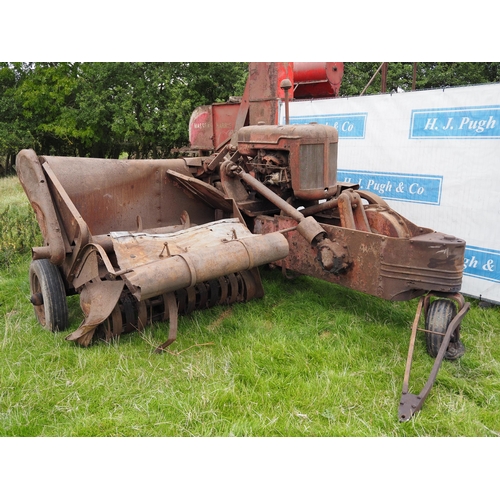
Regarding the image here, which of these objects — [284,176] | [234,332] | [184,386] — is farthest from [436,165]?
[184,386]

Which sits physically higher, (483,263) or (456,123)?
(456,123)

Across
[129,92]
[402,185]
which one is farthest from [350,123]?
[129,92]

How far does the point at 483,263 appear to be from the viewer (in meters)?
5.49

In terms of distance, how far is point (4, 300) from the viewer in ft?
18.6

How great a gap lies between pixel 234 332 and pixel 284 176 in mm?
1648

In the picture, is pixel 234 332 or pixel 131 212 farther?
pixel 131 212

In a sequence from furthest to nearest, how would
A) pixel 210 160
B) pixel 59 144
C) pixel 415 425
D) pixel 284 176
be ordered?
pixel 59 144 → pixel 210 160 → pixel 284 176 → pixel 415 425

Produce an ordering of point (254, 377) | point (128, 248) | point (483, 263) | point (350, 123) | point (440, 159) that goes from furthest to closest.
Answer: point (350, 123) < point (440, 159) < point (483, 263) < point (128, 248) < point (254, 377)

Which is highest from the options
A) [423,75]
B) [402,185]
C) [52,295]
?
[423,75]

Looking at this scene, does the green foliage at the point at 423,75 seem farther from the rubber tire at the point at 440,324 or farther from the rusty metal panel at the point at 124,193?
Answer: the rubber tire at the point at 440,324

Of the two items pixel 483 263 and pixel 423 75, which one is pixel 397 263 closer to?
pixel 483 263

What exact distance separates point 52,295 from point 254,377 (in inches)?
81.9

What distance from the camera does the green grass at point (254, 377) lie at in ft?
10.5

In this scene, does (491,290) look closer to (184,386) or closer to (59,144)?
(184,386)
